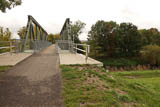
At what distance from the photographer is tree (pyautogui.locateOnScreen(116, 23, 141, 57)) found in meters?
32.9

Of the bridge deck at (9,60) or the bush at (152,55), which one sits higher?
the bridge deck at (9,60)

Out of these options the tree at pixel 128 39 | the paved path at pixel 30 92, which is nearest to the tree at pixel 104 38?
the tree at pixel 128 39

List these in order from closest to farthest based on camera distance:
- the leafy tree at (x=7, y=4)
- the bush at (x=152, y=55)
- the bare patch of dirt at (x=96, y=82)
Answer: the bare patch of dirt at (x=96, y=82)
the leafy tree at (x=7, y=4)
the bush at (x=152, y=55)

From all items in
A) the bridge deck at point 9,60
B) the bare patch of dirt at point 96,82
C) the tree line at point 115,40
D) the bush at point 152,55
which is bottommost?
the bush at point 152,55

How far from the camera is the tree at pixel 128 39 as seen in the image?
3291 cm

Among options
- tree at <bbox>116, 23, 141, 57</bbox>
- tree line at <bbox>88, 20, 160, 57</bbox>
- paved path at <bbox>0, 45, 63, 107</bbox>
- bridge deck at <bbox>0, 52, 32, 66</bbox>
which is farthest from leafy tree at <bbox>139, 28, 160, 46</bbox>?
paved path at <bbox>0, 45, 63, 107</bbox>

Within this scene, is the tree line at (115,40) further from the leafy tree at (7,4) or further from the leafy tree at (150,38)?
the leafy tree at (7,4)

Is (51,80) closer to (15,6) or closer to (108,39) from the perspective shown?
(15,6)

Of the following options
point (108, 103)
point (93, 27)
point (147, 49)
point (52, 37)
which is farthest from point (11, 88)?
point (52, 37)

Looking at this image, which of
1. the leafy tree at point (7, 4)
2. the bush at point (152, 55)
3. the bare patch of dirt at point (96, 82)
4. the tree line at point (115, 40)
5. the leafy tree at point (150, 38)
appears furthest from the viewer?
the leafy tree at point (150, 38)

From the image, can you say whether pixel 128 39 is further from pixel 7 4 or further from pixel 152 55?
pixel 7 4

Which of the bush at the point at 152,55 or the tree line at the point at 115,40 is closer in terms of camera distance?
the bush at the point at 152,55

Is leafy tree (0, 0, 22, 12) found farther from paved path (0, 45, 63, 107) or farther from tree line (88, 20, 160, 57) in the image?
tree line (88, 20, 160, 57)

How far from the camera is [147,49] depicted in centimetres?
2847
